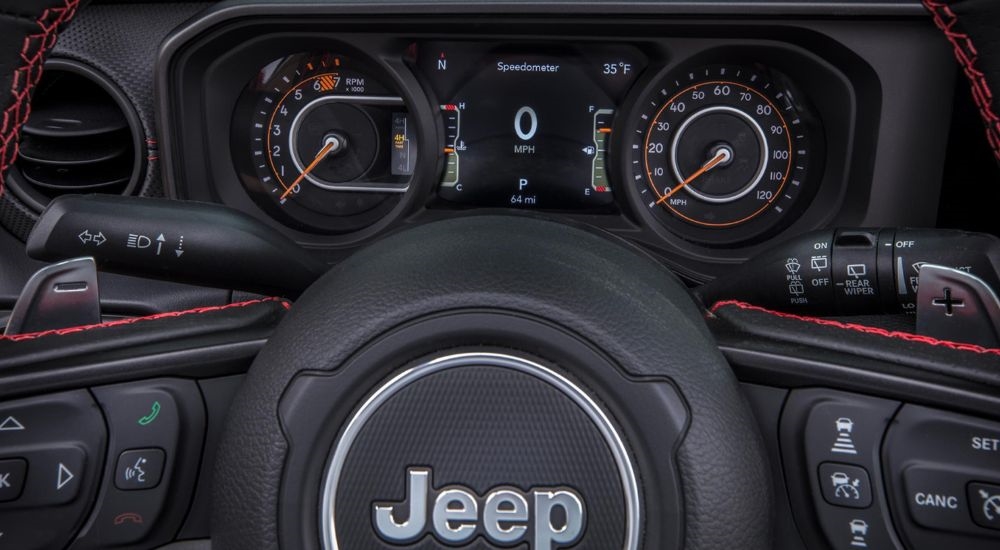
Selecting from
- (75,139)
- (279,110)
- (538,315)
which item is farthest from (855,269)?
(75,139)

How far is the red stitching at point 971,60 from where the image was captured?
1.08 metres

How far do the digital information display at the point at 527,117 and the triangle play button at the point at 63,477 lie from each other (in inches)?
62.9

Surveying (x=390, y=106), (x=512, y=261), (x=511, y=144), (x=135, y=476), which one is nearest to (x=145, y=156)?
(x=390, y=106)

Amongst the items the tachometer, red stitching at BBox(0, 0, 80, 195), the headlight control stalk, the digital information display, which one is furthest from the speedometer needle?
red stitching at BBox(0, 0, 80, 195)

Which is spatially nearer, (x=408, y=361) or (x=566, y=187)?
(x=408, y=361)

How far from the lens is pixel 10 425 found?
3.84 ft

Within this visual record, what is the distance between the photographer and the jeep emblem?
3.26ft

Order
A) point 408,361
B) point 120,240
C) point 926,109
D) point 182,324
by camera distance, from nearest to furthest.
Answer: point 408,361 → point 182,324 → point 120,240 → point 926,109

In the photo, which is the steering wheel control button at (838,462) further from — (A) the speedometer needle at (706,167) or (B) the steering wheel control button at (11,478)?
(A) the speedometer needle at (706,167)

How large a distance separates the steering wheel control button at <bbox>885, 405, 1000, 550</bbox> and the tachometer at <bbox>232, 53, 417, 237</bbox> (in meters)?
1.73

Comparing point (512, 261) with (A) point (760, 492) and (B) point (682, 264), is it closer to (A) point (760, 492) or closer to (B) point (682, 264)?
(A) point (760, 492)

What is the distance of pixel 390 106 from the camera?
104 inches

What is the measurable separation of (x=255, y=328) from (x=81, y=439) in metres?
0.25

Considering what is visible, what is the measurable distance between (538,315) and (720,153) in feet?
5.48
